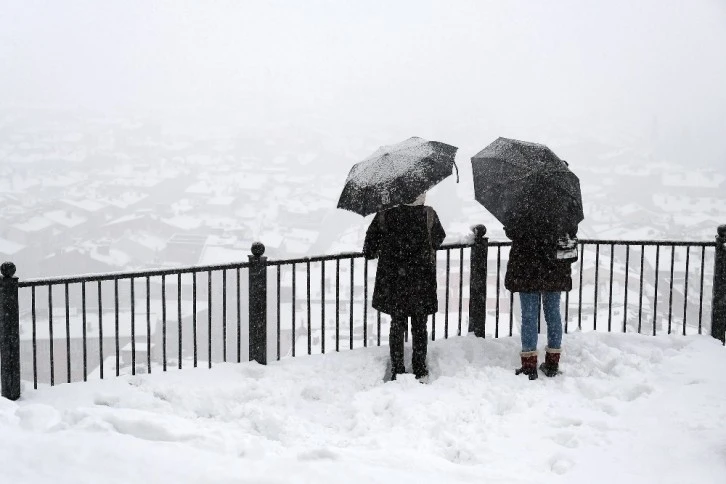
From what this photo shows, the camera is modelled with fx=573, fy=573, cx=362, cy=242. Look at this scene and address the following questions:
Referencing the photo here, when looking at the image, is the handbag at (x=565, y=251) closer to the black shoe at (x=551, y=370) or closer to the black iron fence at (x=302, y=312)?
the black shoe at (x=551, y=370)

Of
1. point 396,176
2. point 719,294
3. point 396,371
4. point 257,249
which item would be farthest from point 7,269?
point 719,294

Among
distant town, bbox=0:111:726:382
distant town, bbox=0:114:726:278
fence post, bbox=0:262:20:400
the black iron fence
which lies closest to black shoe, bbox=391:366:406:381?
the black iron fence

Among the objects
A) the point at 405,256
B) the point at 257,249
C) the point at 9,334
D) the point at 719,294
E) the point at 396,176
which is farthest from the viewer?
the point at 719,294

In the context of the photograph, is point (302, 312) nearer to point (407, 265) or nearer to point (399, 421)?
point (407, 265)

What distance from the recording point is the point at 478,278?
5641 millimetres

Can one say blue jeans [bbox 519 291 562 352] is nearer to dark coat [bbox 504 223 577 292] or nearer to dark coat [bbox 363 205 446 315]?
dark coat [bbox 504 223 577 292]

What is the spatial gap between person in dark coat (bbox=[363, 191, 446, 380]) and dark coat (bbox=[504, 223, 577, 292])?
24.6 inches

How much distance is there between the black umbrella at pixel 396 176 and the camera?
4.32m

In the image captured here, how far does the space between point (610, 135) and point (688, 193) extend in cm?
4042

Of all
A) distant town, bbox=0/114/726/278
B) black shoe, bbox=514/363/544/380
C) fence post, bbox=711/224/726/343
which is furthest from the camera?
distant town, bbox=0/114/726/278

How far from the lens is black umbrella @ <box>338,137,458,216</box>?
4316mm

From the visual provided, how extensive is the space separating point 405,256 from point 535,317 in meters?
1.21

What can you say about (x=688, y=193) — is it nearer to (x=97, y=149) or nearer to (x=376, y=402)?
(x=376, y=402)

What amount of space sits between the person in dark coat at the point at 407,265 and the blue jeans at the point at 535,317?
2.52ft
